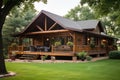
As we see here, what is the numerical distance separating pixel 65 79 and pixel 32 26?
16.9 meters

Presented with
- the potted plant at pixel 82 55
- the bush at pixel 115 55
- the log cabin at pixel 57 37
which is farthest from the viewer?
the bush at pixel 115 55

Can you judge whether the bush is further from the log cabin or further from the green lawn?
the green lawn

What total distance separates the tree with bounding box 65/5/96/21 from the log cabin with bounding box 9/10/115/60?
24.2 meters

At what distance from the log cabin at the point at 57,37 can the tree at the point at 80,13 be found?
2425 centimetres

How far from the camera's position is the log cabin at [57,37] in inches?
853

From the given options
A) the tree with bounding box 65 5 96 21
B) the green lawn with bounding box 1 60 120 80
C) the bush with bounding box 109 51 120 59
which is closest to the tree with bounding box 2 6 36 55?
the bush with bounding box 109 51 120 59

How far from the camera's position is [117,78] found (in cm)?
1028

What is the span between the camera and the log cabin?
71.1ft

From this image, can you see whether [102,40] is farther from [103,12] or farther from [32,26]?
[103,12]

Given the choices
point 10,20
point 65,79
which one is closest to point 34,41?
point 10,20

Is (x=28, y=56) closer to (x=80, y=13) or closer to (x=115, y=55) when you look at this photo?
(x=115, y=55)

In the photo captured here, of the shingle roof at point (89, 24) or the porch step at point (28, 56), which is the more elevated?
the shingle roof at point (89, 24)

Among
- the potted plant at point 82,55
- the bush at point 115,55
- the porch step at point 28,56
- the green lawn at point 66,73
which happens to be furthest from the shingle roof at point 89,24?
the green lawn at point 66,73

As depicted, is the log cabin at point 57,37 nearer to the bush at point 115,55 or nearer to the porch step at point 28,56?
the porch step at point 28,56
